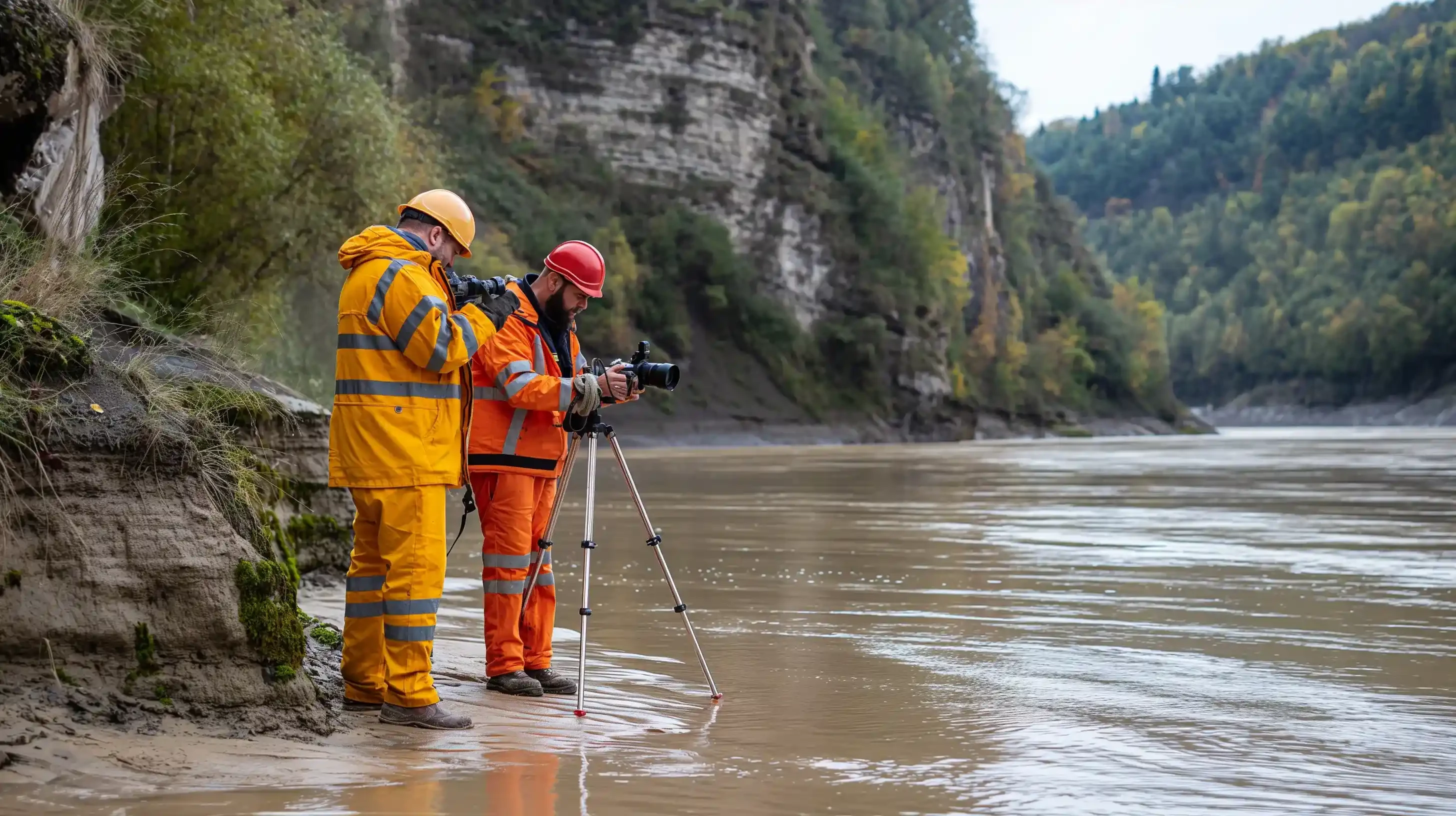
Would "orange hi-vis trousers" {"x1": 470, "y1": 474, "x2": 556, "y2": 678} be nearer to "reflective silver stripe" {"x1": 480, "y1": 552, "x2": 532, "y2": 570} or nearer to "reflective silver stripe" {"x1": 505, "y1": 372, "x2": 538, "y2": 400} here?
"reflective silver stripe" {"x1": 480, "y1": 552, "x2": 532, "y2": 570}

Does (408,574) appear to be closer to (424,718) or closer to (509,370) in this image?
(424,718)

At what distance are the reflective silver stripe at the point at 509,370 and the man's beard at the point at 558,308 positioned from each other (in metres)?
0.40

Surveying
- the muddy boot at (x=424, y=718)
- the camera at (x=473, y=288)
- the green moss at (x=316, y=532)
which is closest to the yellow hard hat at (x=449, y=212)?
the camera at (x=473, y=288)

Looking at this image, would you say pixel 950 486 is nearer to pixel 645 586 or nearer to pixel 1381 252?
pixel 645 586

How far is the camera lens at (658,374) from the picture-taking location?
20.5 ft

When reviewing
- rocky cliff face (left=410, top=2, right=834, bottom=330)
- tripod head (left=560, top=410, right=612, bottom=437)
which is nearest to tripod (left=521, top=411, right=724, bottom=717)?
tripod head (left=560, top=410, right=612, bottom=437)

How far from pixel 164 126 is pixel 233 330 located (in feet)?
33.3

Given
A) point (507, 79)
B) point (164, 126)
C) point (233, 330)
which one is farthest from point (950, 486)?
point (507, 79)

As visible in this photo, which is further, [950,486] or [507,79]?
[507,79]

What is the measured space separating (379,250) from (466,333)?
0.48 meters

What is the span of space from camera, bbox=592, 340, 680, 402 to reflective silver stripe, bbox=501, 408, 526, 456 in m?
0.38

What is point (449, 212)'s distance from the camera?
5859 millimetres

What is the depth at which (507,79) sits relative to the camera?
6975 centimetres

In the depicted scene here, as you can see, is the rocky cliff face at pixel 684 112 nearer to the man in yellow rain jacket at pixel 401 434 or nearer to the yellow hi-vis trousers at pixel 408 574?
the man in yellow rain jacket at pixel 401 434
